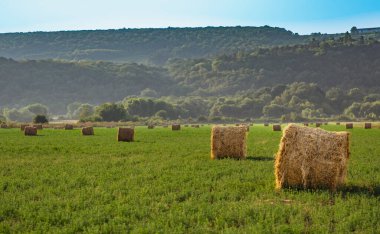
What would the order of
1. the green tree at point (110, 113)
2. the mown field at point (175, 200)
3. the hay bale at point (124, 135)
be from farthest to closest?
the green tree at point (110, 113), the hay bale at point (124, 135), the mown field at point (175, 200)

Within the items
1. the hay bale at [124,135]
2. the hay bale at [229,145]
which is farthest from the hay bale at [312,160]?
the hay bale at [124,135]

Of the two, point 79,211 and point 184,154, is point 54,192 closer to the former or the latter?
point 79,211

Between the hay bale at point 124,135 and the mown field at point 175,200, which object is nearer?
the mown field at point 175,200

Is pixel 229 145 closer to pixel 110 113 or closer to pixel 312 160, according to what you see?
pixel 312 160

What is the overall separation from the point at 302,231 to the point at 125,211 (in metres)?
4.23

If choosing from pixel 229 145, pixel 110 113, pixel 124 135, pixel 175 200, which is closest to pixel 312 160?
pixel 175 200

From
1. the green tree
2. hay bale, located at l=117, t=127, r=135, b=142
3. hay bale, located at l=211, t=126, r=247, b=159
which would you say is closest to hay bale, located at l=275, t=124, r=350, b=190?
hay bale, located at l=211, t=126, r=247, b=159

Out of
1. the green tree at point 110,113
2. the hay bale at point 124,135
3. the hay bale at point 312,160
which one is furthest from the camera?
the green tree at point 110,113

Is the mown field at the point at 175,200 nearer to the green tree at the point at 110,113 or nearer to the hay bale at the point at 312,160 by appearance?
the hay bale at the point at 312,160

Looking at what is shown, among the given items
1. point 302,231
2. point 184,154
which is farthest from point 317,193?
point 184,154

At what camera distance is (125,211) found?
1158 cm

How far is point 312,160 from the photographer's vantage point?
14742 mm

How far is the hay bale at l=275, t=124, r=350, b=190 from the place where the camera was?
14617 millimetres

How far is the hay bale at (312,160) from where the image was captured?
575 inches
